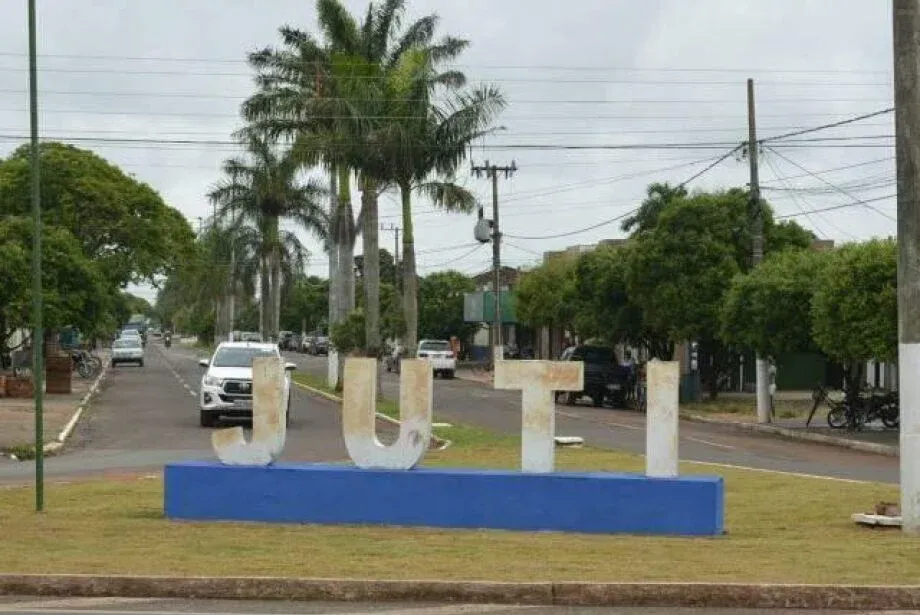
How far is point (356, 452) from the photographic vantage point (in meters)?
14.8

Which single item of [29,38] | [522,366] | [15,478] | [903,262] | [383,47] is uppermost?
[383,47]

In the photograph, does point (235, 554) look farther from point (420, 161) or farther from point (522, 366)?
point (420, 161)

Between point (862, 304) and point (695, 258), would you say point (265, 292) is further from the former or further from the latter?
point (862, 304)

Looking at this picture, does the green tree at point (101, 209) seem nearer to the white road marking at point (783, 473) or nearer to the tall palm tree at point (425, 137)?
the tall palm tree at point (425, 137)

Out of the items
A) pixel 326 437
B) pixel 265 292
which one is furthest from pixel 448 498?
pixel 265 292

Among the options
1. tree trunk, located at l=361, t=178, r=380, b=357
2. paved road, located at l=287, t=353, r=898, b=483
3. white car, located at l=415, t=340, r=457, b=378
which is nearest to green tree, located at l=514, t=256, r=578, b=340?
white car, located at l=415, t=340, r=457, b=378

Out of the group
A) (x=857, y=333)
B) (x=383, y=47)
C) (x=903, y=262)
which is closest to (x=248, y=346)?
(x=383, y=47)

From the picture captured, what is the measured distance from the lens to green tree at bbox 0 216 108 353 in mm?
40438

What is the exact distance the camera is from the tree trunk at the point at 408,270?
39.5m

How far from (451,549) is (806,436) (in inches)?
868

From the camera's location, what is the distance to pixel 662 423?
46.3 feet

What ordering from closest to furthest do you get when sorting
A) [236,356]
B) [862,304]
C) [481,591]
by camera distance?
[481,591], [862,304], [236,356]

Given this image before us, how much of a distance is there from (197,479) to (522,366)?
3599 mm

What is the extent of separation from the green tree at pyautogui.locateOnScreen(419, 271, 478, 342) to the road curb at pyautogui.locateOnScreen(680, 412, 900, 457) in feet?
154
